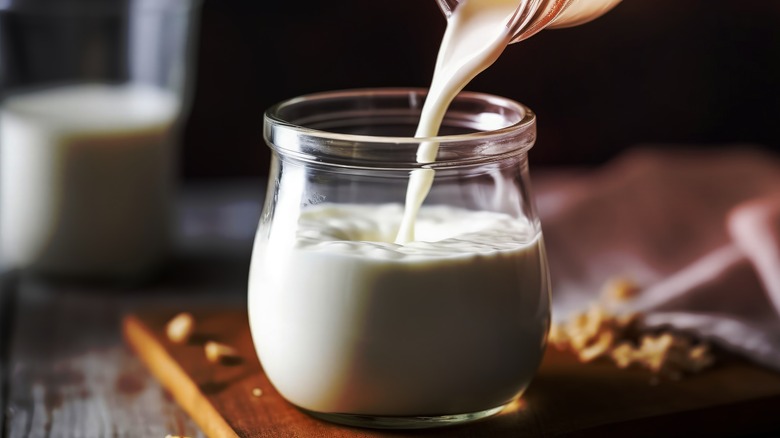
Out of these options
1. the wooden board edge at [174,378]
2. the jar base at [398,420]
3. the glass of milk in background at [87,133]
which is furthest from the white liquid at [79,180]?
the jar base at [398,420]

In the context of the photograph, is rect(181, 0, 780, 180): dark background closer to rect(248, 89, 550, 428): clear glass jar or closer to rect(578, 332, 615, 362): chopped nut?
rect(578, 332, 615, 362): chopped nut

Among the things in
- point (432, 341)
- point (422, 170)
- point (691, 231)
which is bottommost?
point (691, 231)

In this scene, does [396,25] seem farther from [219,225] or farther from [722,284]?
[722,284]

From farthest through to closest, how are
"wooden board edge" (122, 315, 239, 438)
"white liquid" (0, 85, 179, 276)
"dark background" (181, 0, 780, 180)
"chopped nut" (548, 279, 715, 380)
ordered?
"dark background" (181, 0, 780, 180) < "white liquid" (0, 85, 179, 276) < "chopped nut" (548, 279, 715, 380) < "wooden board edge" (122, 315, 239, 438)

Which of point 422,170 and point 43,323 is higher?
point 422,170

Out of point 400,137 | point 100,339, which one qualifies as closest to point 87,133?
point 100,339

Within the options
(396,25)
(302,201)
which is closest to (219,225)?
(396,25)

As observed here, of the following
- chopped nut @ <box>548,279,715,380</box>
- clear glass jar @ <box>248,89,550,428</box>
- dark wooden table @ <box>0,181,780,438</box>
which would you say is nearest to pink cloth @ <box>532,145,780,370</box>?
chopped nut @ <box>548,279,715,380</box>

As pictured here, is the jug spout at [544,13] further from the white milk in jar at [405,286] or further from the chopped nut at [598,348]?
the chopped nut at [598,348]

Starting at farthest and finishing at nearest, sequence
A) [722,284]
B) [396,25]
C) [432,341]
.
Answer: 1. [396,25]
2. [722,284]
3. [432,341]
